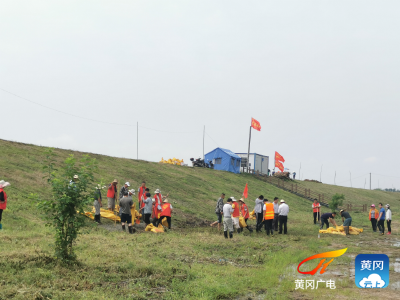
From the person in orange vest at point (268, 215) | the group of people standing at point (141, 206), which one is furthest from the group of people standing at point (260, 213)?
the group of people standing at point (141, 206)

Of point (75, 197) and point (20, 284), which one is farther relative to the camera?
point (75, 197)

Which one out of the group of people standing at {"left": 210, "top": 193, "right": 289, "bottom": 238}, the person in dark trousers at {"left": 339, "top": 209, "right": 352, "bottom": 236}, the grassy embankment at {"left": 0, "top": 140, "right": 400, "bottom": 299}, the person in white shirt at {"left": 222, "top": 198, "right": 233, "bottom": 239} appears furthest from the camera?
the person in dark trousers at {"left": 339, "top": 209, "right": 352, "bottom": 236}

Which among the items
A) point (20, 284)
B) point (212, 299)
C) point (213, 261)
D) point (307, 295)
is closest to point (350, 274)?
point (307, 295)

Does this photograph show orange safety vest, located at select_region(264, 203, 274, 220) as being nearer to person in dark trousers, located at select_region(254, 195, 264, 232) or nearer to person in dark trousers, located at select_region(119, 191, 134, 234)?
person in dark trousers, located at select_region(254, 195, 264, 232)

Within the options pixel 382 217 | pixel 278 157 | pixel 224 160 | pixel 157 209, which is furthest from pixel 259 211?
pixel 278 157

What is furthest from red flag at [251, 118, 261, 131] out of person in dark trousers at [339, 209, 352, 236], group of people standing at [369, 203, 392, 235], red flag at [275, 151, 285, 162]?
person in dark trousers at [339, 209, 352, 236]

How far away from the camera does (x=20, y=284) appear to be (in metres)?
6.99

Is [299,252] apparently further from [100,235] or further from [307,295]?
[100,235]

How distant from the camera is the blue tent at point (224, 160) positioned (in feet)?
164

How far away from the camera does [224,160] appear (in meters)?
50.5

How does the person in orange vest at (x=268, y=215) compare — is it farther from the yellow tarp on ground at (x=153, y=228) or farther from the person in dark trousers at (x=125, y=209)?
the person in dark trousers at (x=125, y=209)

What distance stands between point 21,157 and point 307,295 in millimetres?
22500

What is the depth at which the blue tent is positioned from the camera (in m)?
50.0

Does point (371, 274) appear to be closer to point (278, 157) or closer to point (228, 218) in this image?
point (228, 218)
